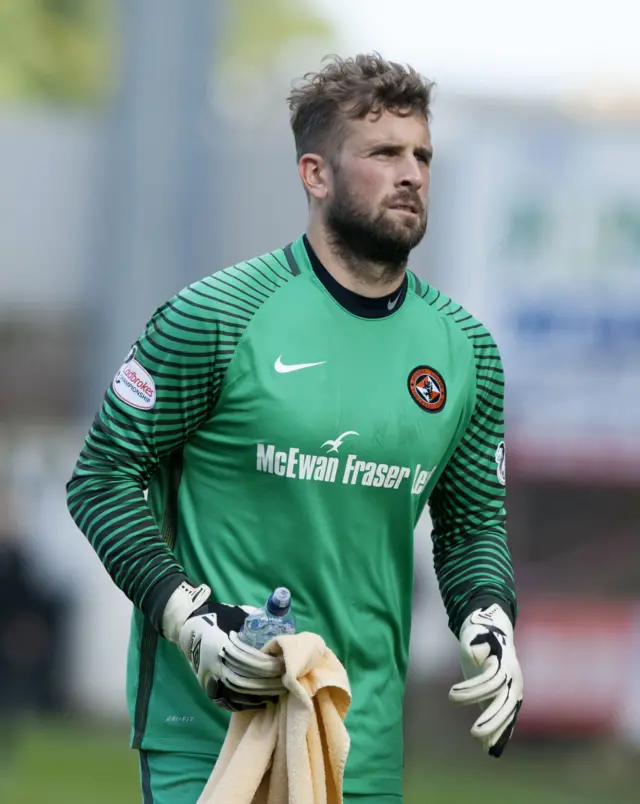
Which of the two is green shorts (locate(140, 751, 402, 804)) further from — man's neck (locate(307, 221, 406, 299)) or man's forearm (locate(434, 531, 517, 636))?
man's neck (locate(307, 221, 406, 299))

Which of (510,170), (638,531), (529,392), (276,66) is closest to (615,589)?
(638,531)

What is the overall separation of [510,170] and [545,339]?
144 cm

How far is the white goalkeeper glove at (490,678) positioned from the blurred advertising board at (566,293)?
8.60m

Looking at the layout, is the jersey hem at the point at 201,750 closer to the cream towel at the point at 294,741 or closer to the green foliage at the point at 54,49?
the cream towel at the point at 294,741

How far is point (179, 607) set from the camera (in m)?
3.83

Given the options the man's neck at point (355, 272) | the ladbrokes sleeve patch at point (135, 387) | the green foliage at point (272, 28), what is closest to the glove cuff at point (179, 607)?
the ladbrokes sleeve patch at point (135, 387)

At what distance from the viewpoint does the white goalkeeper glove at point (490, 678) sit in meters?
3.92

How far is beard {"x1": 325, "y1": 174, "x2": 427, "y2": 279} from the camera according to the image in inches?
164

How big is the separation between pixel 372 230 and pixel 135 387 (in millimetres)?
705

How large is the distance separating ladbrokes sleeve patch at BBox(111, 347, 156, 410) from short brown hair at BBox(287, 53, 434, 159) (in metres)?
0.74

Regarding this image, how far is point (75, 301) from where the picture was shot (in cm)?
1673

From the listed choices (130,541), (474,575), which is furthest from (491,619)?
(130,541)

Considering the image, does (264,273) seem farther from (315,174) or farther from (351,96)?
(351,96)

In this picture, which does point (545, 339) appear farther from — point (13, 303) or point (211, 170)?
point (13, 303)
